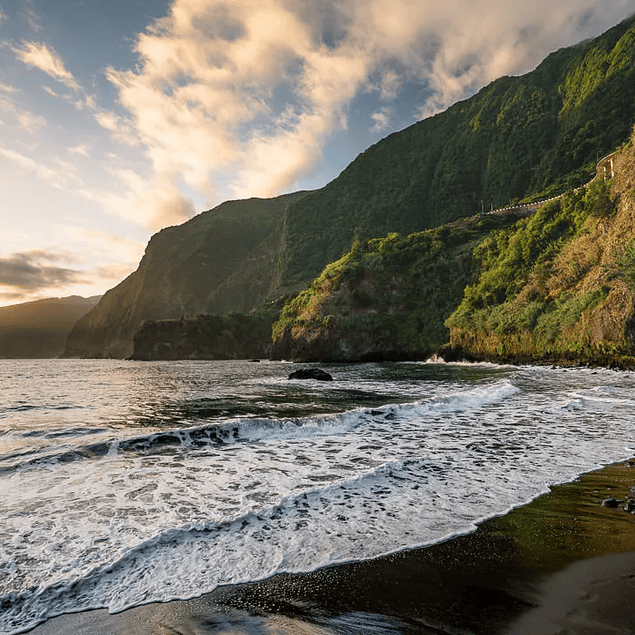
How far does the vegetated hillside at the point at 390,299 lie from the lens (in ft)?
209

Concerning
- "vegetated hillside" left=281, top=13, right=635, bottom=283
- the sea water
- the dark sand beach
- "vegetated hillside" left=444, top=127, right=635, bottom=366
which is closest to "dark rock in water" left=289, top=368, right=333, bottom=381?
the sea water

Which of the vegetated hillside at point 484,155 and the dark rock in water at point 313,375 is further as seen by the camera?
the vegetated hillside at point 484,155

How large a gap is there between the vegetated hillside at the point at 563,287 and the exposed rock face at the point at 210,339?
6409 cm

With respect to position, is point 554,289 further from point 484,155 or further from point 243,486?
point 484,155

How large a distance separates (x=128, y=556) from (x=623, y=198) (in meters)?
50.9

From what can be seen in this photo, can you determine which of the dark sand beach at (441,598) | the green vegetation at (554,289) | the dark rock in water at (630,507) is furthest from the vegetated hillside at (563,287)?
the dark sand beach at (441,598)

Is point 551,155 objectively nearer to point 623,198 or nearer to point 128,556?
point 623,198

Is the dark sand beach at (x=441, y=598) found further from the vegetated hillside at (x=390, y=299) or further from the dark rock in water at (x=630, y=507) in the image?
the vegetated hillside at (x=390, y=299)

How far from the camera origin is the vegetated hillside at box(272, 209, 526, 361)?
63.6 metres

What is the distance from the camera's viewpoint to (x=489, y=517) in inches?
231

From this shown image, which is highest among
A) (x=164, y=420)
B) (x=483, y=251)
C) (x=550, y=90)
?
(x=550, y=90)

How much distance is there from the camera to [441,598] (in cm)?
375

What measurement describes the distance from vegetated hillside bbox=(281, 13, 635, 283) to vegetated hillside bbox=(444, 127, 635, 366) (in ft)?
135

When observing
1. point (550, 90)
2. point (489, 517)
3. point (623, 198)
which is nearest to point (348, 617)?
point (489, 517)
